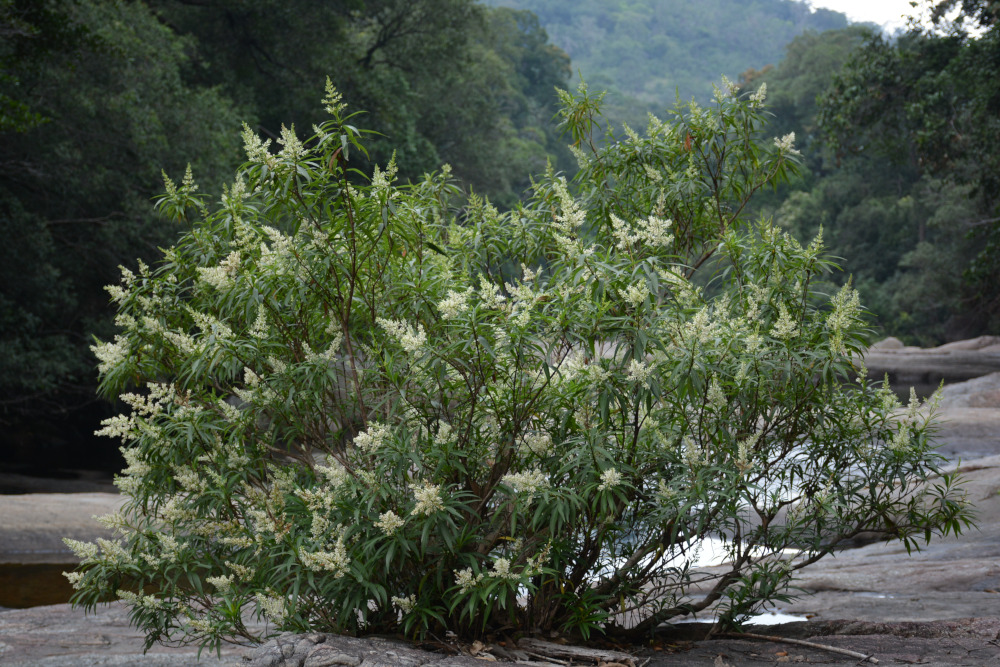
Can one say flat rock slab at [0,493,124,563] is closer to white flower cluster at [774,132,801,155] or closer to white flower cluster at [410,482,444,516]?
white flower cluster at [410,482,444,516]

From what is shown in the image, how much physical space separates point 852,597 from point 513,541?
11.6 feet

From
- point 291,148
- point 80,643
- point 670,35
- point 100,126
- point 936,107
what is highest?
point 670,35

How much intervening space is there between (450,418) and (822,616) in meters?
3.46

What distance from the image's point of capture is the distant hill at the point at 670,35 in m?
112

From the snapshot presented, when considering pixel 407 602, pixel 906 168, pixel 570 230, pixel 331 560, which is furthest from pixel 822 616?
pixel 906 168

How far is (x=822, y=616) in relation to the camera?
5.80 metres

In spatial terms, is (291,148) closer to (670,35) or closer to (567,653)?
(567,653)

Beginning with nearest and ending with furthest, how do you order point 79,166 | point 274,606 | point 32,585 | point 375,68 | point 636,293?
1. point 636,293
2. point 274,606
3. point 32,585
4. point 79,166
5. point 375,68

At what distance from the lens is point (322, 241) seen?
3902mm

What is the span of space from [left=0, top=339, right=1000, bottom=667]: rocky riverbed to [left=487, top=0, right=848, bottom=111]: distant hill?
101 meters

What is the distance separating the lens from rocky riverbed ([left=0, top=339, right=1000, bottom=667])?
14.2 ft

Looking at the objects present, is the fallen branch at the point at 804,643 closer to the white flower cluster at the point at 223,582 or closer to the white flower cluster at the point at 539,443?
the white flower cluster at the point at 539,443

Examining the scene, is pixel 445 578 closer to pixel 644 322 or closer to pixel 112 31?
pixel 644 322

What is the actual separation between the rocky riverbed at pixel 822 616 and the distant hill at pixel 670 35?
332ft
